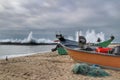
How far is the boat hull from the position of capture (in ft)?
41.3

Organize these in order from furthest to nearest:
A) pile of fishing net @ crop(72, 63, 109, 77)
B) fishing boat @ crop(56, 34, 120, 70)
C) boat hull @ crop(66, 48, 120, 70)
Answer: boat hull @ crop(66, 48, 120, 70)
fishing boat @ crop(56, 34, 120, 70)
pile of fishing net @ crop(72, 63, 109, 77)

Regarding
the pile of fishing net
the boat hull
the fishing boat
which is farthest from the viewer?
the boat hull

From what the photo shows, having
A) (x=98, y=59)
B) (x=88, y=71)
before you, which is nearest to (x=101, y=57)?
(x=98, y=59)

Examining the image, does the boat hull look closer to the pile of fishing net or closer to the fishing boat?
the fishing boat

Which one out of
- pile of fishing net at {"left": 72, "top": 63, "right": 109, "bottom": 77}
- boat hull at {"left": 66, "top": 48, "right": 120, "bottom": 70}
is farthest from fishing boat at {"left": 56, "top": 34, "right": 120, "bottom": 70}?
pile of fishing net at {"left": 72, "top": 63, "right": 109, "bottom": 77}

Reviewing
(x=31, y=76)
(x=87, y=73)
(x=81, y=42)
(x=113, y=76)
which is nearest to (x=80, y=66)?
(x=87, y=73)

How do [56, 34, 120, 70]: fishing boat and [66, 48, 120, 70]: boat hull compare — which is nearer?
[56, 34, 120, 70]: fishing boat

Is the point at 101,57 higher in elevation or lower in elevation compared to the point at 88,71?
higher

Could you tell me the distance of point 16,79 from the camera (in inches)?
376

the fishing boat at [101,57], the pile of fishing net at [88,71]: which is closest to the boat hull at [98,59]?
the fishing boat at [101,57]

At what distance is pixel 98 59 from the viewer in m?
13.2

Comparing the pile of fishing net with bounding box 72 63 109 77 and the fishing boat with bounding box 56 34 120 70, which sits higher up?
the fishing boat with bounding box 56 34 120 70

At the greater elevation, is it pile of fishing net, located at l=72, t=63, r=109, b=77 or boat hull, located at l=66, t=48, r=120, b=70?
boat hull, located at l=66, t=48, r=120, b=70

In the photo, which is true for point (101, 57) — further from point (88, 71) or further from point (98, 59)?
point (88, 71)
